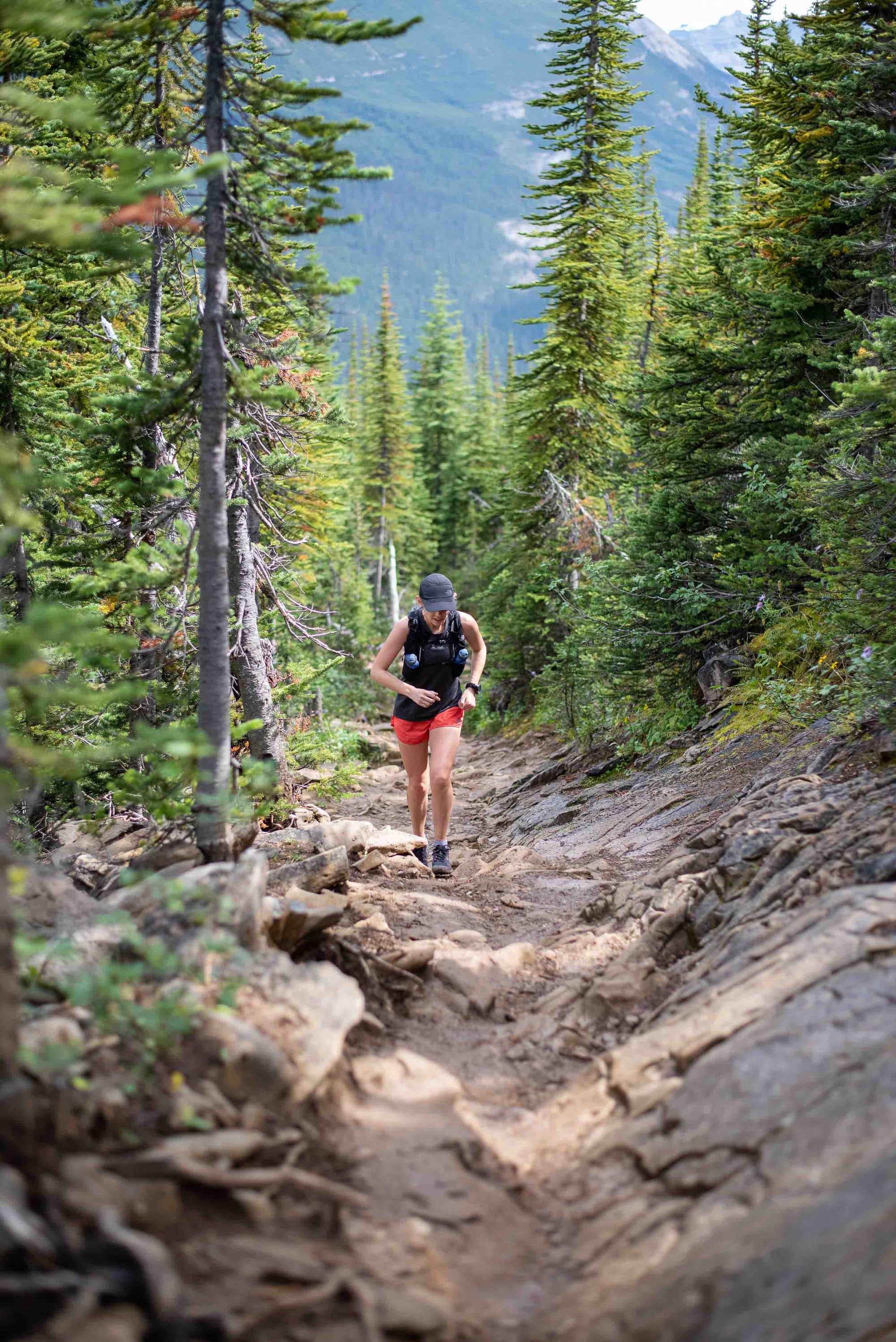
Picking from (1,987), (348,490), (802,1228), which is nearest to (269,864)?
(1,987)

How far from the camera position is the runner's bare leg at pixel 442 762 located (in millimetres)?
8633

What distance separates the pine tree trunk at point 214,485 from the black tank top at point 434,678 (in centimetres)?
292

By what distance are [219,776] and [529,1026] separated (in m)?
2.44

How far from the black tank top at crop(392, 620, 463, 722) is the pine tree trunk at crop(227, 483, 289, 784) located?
312 cm

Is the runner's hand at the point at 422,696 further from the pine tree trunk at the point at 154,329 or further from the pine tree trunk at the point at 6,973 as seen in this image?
the pine tree trunk at the point at 6,973

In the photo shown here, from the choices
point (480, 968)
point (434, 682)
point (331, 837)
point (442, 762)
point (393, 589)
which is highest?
point (434, 682)

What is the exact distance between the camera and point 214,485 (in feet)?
18.7

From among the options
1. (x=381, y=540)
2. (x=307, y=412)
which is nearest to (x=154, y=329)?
(x=307, y=412)

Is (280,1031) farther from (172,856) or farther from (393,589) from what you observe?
(393,589)

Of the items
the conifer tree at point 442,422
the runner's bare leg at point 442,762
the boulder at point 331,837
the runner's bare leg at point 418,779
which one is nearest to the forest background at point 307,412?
the boulder at point 331,837

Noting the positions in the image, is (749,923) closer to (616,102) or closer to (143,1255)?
(143,1255)

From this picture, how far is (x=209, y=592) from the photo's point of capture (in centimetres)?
566

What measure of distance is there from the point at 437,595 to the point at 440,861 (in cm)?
284

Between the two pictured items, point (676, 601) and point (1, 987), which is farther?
point (676, 601)
